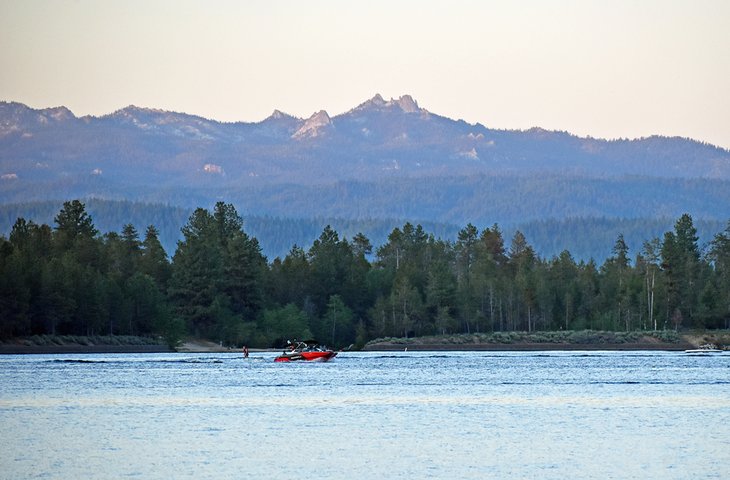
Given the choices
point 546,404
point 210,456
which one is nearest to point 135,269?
point 546,404

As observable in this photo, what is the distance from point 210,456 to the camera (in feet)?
173

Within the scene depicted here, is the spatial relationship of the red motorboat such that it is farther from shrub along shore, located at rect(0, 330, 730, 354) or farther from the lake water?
shrub along shore, located at rect(0, 330, 730, 354)

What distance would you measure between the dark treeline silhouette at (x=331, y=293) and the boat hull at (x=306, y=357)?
2591cm

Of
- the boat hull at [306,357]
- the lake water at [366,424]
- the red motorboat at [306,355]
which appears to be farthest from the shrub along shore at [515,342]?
the lake water at [366,424]

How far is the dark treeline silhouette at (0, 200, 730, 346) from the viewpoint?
16775 cm

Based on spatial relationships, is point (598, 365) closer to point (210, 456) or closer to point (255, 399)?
point (255, 399)

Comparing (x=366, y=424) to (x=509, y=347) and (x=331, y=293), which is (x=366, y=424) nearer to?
(x=509, y=347)

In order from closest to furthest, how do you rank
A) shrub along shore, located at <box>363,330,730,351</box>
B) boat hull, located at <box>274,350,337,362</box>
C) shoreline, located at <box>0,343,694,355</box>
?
boat hull, located at <box>274,350,337,362</box> → shoreline, located at <box>0,343,694,355</box> → shrub along shore, located at <box>363,330,730,351</box>

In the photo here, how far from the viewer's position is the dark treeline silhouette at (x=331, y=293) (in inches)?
6604

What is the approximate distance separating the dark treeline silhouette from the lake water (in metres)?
54.9

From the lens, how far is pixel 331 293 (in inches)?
7426

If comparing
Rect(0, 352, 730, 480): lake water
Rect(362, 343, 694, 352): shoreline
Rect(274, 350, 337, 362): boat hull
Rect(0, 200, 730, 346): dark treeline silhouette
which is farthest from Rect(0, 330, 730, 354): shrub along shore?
Rect(0, 352, 730, 480): lake water

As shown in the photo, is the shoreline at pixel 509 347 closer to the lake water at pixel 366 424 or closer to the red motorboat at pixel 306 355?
the red motorboat at pixel 306 355

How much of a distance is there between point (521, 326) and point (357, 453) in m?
143
